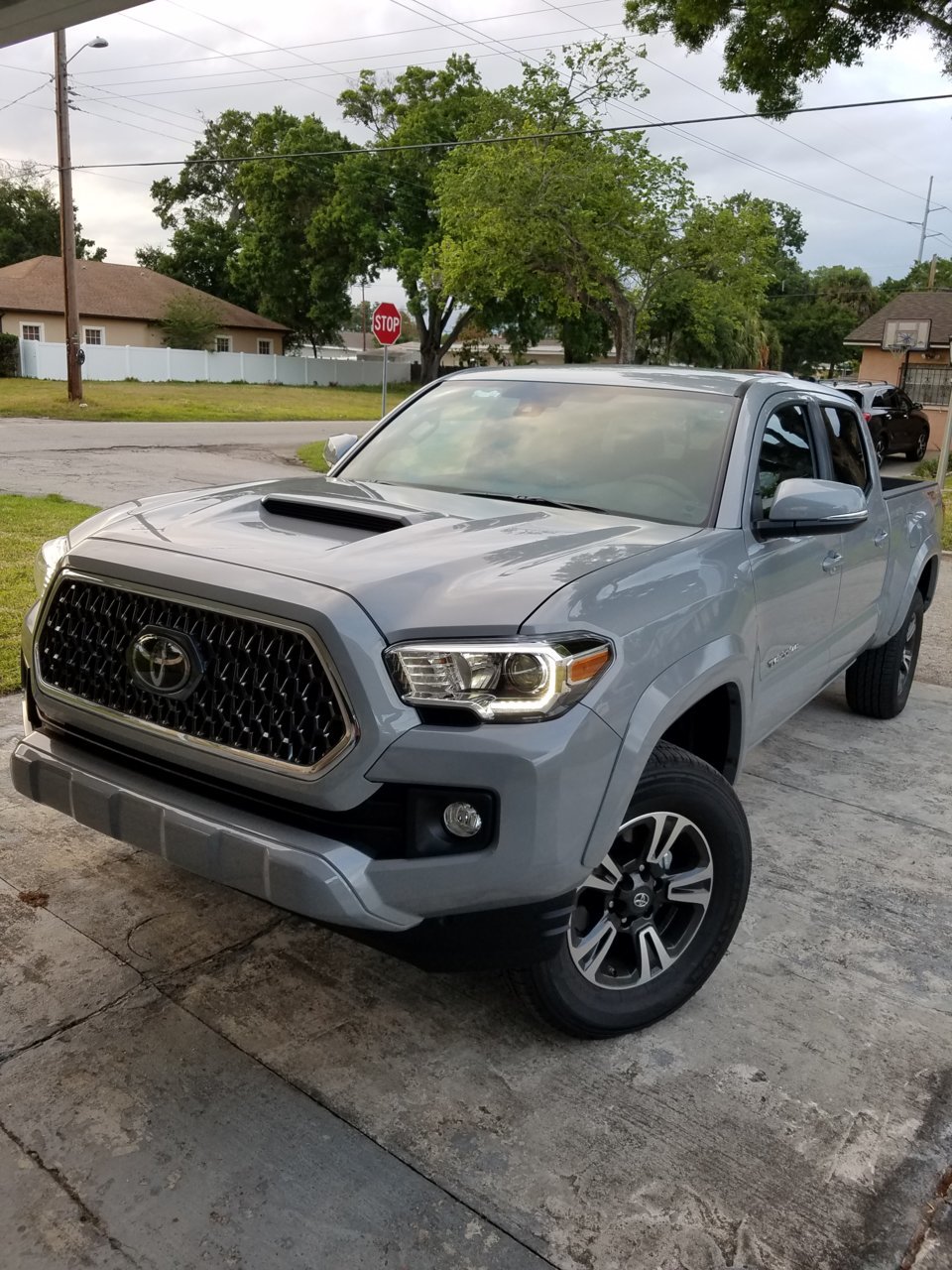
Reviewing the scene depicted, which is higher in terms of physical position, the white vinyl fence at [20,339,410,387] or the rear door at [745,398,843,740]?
the white vinyl fence at [20,339,410,387]

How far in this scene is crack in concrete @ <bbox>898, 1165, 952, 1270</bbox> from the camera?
7.73ft

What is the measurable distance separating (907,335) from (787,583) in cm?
3050

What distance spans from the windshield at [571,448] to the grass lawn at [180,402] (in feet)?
80.4

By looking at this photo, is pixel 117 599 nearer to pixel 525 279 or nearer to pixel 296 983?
pixel 296 983

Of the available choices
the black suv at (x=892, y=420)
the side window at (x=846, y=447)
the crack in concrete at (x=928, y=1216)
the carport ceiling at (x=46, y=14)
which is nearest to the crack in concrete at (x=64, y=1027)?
the crack in concrete at (x=928, y=1216)

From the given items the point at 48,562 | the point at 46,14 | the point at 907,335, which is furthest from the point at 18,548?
the point at 907,335

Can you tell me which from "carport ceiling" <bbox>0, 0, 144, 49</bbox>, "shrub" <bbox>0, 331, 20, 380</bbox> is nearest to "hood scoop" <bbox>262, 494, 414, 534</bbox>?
"carport ceiling" <bbox>0, 0, 144, 49</bbox>

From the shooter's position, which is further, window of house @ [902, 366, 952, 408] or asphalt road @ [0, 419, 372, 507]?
window of house @ [902, 366, 952, 408]

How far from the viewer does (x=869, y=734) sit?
5879mm

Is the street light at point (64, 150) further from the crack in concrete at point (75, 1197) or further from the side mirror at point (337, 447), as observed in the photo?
the crack in concrete at point (75, 1197)

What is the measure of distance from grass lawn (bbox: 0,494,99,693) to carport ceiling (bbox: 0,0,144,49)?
3273 millimetres

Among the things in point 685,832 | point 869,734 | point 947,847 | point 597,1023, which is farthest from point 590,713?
point 869,734

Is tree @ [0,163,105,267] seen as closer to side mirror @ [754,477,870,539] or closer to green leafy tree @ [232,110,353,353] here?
green leafy tree @ [232,110,353,353]

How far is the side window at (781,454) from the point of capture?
12.9ft
